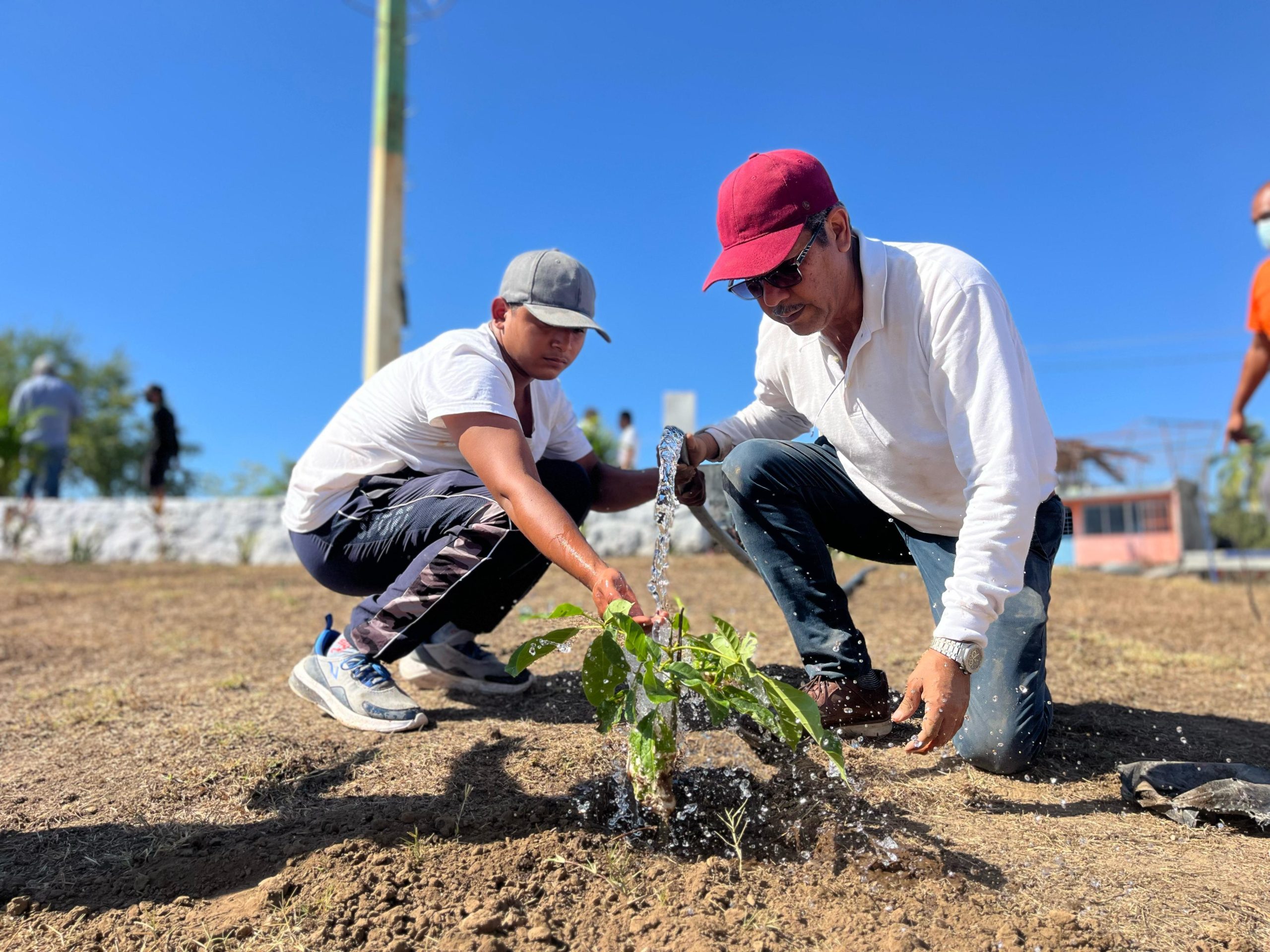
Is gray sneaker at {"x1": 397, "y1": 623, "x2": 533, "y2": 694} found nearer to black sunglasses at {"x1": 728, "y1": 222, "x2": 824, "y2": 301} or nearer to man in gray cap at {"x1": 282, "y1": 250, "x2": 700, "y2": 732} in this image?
man in gray cap at {"x1": 282, "y1": 250, "x2": 700, "y2": 732}

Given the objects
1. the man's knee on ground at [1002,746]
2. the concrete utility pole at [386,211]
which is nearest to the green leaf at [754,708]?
the man's knee on ground at [1002,746]

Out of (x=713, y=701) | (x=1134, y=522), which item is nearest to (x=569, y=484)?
(x=713, y=701)

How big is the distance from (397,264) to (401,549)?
251 inches

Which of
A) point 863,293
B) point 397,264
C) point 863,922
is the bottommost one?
point 863,922

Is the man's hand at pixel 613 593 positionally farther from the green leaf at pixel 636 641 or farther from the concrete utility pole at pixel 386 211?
the concrete utility pole at pixel 386 211

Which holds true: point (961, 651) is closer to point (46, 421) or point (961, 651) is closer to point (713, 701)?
point (713, 701)

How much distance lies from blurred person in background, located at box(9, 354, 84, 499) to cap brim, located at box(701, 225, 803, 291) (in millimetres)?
10667

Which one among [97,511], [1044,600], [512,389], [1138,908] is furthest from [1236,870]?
[97,511]

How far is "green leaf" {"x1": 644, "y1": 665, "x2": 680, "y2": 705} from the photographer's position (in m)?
1.68

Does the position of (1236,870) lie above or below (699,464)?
below

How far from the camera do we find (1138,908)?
1.71 m

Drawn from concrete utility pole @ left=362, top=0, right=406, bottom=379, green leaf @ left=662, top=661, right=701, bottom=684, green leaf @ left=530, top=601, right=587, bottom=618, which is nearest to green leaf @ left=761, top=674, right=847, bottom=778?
green leaf @ left=662, top=661, right=701, bottom=684

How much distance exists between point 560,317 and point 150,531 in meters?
8.92

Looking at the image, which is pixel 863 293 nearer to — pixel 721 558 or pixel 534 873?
pixel 534 873
